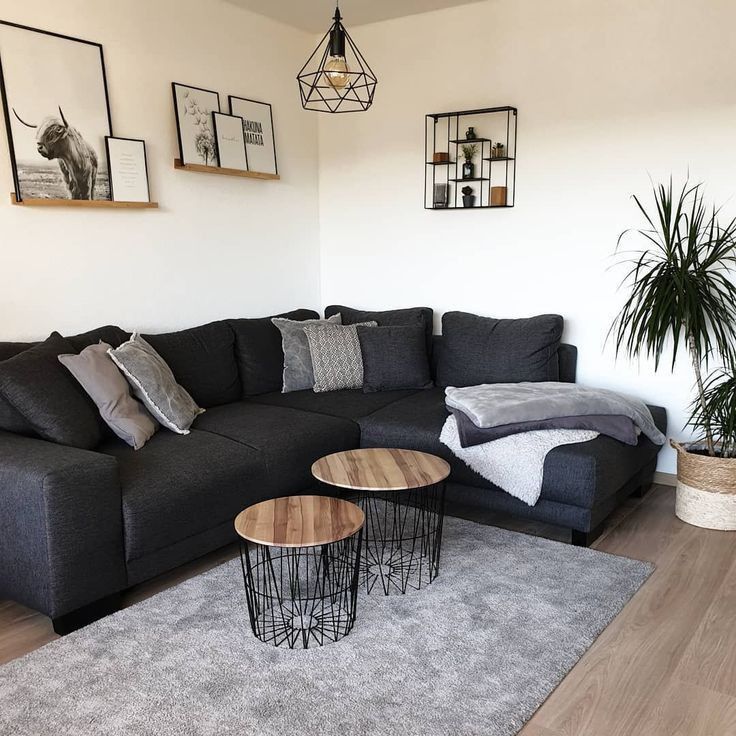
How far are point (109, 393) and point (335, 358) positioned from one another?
1436 millimetres

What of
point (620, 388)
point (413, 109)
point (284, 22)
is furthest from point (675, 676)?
point (284, 22)

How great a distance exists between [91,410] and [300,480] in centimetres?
95

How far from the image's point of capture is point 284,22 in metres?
4.56

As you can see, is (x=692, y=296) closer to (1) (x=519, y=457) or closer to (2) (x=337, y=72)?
(1) (x=519, y=457)

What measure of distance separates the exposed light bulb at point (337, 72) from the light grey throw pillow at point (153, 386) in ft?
4.68

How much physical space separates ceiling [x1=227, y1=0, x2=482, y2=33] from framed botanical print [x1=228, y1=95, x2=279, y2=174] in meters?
0.52

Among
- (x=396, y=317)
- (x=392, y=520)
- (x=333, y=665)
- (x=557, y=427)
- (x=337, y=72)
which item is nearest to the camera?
(x=333, y=665)

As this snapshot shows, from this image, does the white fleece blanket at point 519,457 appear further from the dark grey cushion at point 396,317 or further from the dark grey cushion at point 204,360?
the dark grey cushion at point 204,360

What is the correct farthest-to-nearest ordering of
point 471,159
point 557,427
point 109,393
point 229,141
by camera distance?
point 471,159, point 229,141, point 557,427, point 109,393

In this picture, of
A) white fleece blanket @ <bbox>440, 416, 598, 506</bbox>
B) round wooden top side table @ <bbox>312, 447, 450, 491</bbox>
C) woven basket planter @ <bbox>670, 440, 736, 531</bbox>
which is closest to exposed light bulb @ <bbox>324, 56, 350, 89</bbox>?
round wooden top side table @ <bbox>312, 447, 450, 491</bbox>

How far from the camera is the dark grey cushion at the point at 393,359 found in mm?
4148

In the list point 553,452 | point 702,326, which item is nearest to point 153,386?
point 553,452

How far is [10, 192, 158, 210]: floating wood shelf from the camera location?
3.30m

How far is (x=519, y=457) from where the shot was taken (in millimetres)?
3184
